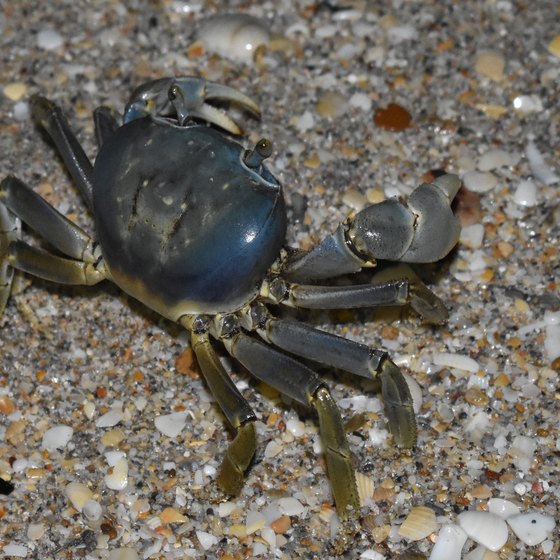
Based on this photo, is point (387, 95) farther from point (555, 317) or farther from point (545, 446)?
point (545, 446)

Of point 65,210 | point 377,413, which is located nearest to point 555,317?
point 377,413

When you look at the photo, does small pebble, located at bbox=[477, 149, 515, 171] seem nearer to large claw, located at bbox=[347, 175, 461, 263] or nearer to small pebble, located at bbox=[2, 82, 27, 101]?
large claw, located at bbox=[347, 175, 461, 263]

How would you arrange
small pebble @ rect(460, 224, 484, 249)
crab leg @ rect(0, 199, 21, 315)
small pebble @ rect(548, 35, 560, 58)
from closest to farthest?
crab leg @ rect(0, 199, 21, 315) < small pebble @ rect(460, 224, 484, 249) < small pebble @ rect(548, 35, 560, 58)

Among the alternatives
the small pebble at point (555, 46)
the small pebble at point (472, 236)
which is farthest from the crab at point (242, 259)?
the small pebble at point (555, 46)

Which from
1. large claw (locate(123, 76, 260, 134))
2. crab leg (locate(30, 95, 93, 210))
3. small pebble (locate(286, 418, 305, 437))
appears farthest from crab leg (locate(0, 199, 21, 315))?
small pebble (locate(286, 418, 305, 437))

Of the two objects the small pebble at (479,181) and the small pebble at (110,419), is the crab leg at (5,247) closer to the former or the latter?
A: the small pebble at (110,419)

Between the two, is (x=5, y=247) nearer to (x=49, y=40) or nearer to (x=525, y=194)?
(x=49, y=40)
